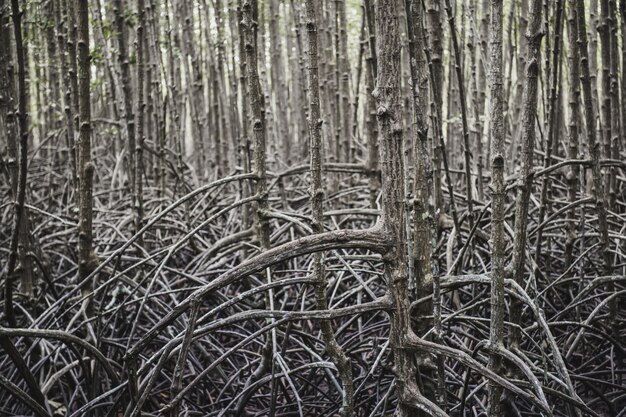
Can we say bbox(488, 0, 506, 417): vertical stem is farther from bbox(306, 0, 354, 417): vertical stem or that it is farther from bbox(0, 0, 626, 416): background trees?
bbox(306, 0, 354, 417): vertical stem

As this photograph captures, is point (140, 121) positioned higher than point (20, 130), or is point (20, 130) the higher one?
point (140, 121)

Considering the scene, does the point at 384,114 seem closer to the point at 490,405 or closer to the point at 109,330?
the point at 490,405

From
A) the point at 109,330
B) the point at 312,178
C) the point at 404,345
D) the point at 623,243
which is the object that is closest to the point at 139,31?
the point at 109,330

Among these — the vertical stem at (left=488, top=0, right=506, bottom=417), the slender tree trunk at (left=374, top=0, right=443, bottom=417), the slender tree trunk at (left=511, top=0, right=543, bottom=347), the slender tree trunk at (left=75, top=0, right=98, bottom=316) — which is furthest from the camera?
the slender tree trunk at (left=75, top=0, right=98, bottom=316)

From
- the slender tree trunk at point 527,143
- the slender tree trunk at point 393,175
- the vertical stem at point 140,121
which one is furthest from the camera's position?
the vertical stem at point 140,121

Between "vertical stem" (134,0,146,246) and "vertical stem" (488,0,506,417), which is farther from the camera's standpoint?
"vertical stem" (134,0,146,246)

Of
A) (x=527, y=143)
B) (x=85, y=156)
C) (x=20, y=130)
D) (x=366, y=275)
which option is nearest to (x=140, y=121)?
(x=85, y=156)

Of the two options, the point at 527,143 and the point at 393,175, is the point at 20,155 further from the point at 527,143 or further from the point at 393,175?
the point at 527,143

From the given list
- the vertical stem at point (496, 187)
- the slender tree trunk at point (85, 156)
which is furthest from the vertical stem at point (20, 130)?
the vertical stem at point (496, 187)

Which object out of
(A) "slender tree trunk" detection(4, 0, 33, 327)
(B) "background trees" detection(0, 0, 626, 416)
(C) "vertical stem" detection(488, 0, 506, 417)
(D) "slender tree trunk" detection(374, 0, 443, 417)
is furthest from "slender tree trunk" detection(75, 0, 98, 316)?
(C) "vertical stem" detection(488, 0, 506, 417)

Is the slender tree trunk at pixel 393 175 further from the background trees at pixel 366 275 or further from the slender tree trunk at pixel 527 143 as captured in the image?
the slender tree trunk at pixel 527 143

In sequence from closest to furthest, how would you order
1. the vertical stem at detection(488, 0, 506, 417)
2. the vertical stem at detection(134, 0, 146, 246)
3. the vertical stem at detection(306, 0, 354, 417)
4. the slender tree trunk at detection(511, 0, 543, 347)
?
the vertical stem at detection(488, 0, 506, 417) < the slender tree trunk at detection(511, 0, 543, 347) < the vertical stem at detection(306, 0, 354, 417) < the vertical stem at detection(134, 0, 146, 246)

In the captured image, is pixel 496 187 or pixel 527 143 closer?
pixel 496 187

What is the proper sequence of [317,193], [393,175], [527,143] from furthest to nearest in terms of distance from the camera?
[317,193] → [527,143] → [393,175]
